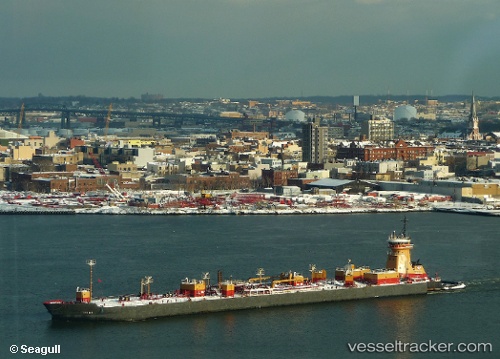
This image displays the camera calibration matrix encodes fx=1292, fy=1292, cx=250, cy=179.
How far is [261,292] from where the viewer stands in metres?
9.49

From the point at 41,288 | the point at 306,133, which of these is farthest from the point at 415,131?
the point at 41,288

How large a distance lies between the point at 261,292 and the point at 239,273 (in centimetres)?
125

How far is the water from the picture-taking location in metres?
8.38

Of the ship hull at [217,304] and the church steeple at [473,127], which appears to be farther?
the church steeple at [473,127]

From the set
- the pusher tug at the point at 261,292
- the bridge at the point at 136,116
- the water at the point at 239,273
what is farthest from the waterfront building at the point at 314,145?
the bridge at the point at 136,116

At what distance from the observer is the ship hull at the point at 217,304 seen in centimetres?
891

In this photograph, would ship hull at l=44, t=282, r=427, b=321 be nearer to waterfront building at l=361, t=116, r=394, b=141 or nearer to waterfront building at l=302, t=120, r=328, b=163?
waterfront building at l=302, t=120, r=328, b=163

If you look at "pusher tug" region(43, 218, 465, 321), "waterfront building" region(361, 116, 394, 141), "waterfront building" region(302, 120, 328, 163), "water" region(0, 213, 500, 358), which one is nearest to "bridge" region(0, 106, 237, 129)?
"waterfront building" region(361, 116, 394, 141)

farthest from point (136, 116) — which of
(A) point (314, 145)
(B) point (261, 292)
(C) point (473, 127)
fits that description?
(B) point (261, 292)

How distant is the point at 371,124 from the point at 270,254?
65.3 ft

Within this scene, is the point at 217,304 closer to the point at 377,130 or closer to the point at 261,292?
the point at 261,292

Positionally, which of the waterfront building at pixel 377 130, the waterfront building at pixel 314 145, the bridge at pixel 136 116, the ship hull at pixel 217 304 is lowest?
the ship hull at pixel 217 304

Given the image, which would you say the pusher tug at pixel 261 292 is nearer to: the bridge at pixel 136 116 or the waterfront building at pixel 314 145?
the waterfront building at pixel 314 145

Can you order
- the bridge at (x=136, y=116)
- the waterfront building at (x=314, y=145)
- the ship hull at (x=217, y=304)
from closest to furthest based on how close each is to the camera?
the ship hull at (x=217, y=304) < the waterfront building at (x=314, y=145) < the bridge at (x=136, y=116)
